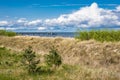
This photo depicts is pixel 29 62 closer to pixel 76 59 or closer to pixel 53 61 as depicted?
pixel 53 61

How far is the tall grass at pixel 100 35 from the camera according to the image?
29.2 metres

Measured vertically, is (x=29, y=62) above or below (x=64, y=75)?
above

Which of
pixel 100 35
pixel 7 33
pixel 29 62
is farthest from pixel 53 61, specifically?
pixel 7 33

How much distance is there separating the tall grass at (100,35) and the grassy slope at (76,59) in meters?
1.13

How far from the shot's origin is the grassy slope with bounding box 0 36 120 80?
14.8 meters

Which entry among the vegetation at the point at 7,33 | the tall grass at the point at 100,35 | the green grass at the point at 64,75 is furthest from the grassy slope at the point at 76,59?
the vegetation at the point at 7,33

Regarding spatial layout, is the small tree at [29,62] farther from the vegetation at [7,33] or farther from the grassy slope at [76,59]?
the vegetation at [7,33]

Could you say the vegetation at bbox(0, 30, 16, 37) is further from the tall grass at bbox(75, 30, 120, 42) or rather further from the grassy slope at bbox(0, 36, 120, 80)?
the tall grass at bbox(75, 30, 120, 42)

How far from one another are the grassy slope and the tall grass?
3.70 ft

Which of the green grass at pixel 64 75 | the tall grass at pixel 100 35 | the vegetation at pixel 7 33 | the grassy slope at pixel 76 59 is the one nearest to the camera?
the green grass at pixel 64 75

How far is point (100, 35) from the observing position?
30328 millimetres

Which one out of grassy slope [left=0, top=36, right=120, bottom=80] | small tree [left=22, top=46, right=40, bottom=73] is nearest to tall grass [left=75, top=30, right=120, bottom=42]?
grassy slope [left=0, top=36, right=120, bottom=80]

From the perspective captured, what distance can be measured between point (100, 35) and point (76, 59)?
300 inches

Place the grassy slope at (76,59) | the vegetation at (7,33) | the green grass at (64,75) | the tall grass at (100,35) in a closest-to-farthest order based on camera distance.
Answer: the green grass at (64,75) < the grassy slope at (76,59) < the tall grass at (100,35) < the vegetation at (7,33)
